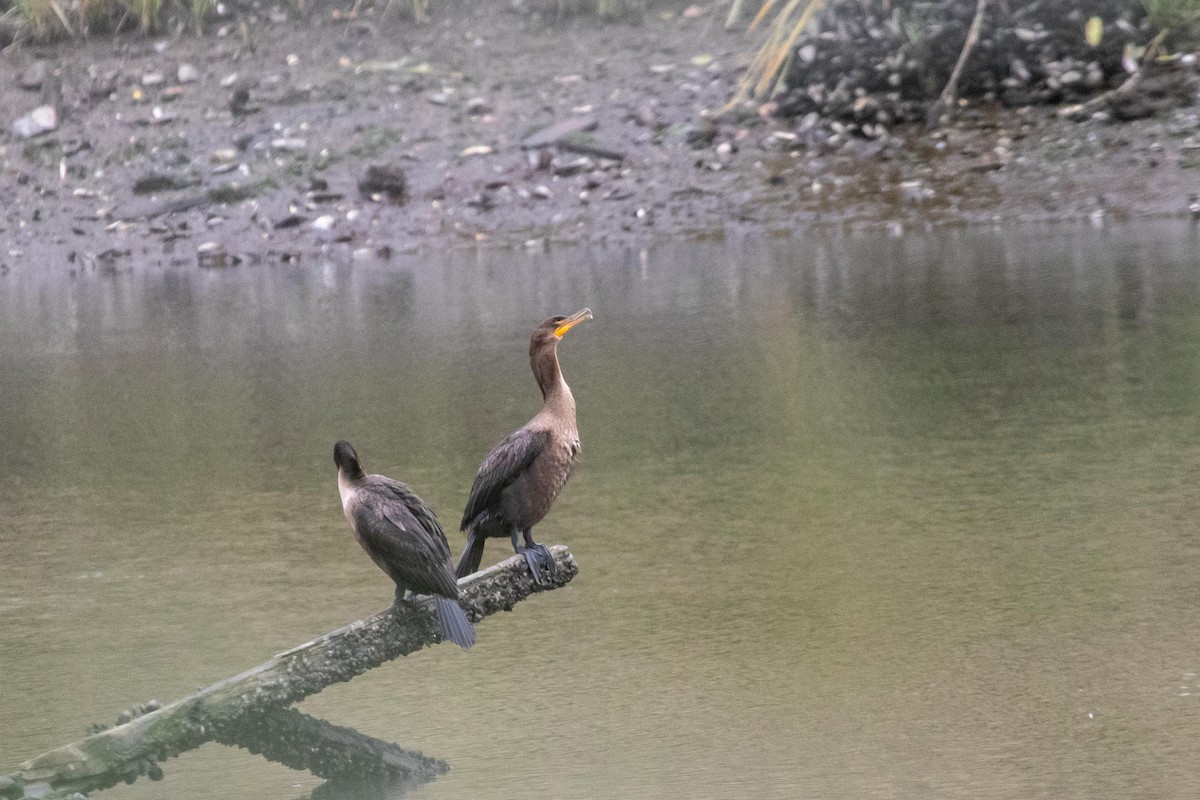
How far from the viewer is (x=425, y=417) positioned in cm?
935

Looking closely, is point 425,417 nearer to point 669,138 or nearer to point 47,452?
point 47,452

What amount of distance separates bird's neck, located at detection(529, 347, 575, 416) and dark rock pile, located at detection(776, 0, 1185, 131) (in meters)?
12.1

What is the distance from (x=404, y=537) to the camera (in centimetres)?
445

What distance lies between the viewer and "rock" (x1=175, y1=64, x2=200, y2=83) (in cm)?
2034

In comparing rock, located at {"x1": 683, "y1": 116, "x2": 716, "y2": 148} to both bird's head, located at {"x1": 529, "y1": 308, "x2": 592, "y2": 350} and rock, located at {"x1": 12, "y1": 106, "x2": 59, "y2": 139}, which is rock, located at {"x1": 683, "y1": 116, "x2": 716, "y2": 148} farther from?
bird's head, located at {"x1": 529, "y1": 308, "x2": 592, "y2": 350}

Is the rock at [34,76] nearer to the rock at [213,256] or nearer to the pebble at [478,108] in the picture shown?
the rock at [213,256]

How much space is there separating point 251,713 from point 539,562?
0.80 metres

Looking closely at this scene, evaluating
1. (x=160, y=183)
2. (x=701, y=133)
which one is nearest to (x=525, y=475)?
(x=701, y=133)

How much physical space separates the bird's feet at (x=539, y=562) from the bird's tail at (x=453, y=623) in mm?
236

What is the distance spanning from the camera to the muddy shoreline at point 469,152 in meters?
15.8

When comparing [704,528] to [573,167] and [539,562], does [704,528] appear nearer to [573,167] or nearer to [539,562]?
[539,562]

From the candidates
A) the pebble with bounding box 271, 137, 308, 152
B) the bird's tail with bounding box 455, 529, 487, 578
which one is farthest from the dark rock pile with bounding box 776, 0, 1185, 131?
the bird's tail with bounding box 455, 529, 487, 578

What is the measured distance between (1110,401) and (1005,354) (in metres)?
1.45

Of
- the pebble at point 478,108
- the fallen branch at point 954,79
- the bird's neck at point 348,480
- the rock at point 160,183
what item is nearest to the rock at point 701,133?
the fallen branch at point 954,79
